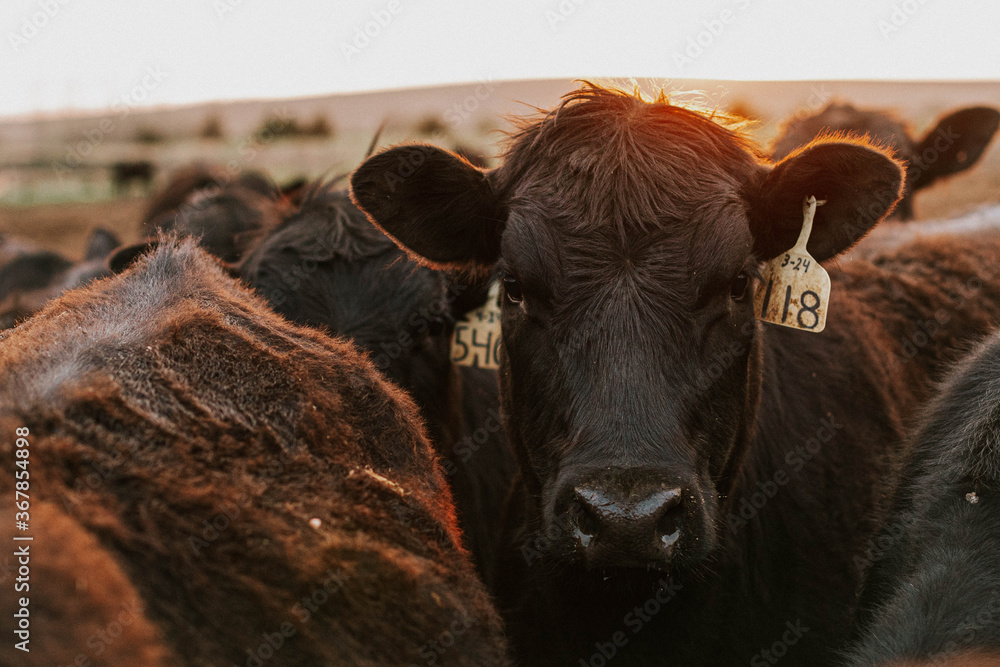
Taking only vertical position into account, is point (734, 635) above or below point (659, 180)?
below

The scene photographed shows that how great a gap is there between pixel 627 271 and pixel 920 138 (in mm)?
6186

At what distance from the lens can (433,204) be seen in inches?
143

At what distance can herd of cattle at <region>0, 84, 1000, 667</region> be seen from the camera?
5.72 ft

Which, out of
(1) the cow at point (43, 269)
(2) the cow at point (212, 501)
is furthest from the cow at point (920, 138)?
(1) the cow at point (43, 269)

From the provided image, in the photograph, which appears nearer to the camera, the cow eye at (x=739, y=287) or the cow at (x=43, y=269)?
the cow eye at (x=739, y=287)

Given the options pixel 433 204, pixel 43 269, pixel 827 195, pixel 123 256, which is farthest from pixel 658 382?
pixel 43 269

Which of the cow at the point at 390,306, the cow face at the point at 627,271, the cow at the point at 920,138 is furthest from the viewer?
the cow at the point at 920,138

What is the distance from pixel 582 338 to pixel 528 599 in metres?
1.36

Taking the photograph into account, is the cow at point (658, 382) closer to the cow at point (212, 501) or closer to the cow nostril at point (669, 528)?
the cow nostril at point (669, 528)

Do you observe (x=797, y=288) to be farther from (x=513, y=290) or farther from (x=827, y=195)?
(x=513, y=290)

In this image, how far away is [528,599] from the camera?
3.73 meters

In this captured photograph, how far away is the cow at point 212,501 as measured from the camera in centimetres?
154

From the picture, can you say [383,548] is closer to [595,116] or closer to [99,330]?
[99,330]

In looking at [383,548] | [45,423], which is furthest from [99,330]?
[383,548]
